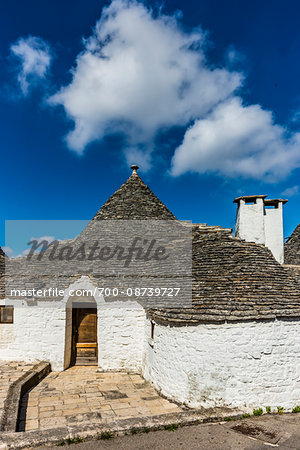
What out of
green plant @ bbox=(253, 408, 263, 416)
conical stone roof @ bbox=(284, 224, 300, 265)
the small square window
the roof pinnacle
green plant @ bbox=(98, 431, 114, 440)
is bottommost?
green plant @ bbox=(253, 408, 263, 416)

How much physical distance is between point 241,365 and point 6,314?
7098 millimetres

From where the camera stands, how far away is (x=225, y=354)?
5.72m

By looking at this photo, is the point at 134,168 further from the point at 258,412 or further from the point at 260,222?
the point at 258,412

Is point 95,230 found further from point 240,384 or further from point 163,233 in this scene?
point 240,384

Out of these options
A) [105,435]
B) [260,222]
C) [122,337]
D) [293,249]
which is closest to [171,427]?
[105,435]

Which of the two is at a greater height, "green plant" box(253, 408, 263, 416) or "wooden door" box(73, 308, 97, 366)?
"wooden door" box(73, 308, 97, 366)

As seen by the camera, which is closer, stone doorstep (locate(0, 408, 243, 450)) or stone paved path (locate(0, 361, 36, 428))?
stone doorstep (locate(0, 408, 243, 450))

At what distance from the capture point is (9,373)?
296 inches

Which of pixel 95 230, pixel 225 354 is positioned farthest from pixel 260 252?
pixel 95 230

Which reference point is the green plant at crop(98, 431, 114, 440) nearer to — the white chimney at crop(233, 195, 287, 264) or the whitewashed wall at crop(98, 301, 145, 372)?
the whitewashed wall at crop(98, 301, 145, 372)

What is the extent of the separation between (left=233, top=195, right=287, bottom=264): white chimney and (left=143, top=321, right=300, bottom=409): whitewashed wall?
5775mm

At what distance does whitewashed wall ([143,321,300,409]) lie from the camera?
564 cm

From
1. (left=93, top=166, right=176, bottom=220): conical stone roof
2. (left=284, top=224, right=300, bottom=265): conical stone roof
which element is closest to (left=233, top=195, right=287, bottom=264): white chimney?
(left=284, top=224, right=300, bottom=265): conical stone roof

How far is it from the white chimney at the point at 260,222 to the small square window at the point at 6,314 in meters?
8.72
